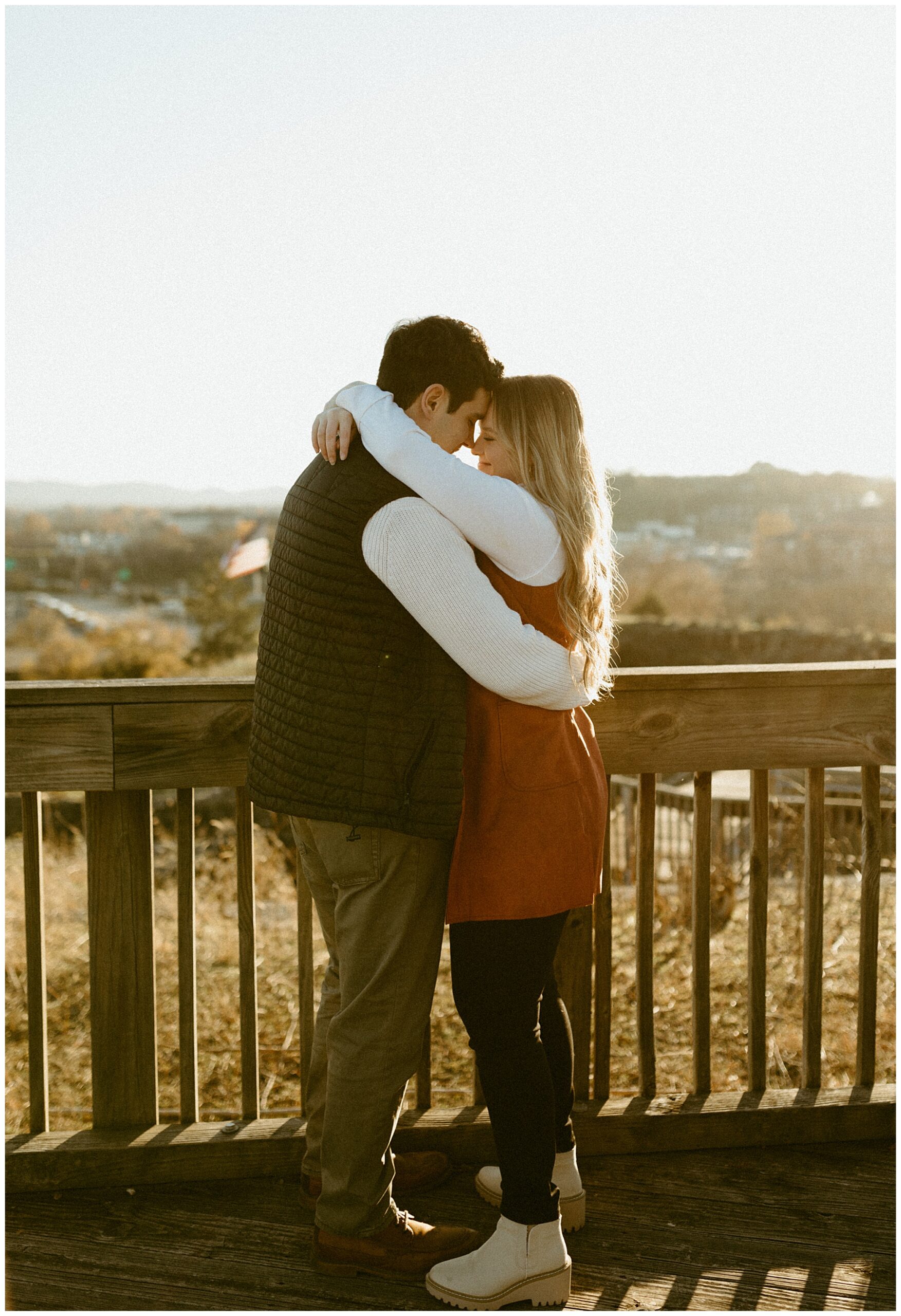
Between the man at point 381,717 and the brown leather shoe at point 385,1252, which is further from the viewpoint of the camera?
the brown leather shoe at point 385,1252

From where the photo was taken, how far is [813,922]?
2350 mm

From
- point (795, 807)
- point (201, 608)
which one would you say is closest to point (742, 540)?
point (201, 608)

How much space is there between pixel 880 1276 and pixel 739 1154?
16.9 inches

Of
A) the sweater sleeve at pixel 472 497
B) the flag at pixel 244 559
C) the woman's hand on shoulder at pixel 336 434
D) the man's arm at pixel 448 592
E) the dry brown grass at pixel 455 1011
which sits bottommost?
the dry brown grass at pixel 455 1011

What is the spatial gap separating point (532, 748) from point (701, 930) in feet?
2.68

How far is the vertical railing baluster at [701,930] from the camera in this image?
7.43 feet

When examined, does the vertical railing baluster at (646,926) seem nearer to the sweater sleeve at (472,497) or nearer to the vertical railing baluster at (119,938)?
the sweater sleeve at (472,497)

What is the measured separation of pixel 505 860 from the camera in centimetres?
170

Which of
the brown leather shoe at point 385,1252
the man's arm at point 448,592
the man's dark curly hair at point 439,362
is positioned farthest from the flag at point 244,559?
the man's arm at point 448,592

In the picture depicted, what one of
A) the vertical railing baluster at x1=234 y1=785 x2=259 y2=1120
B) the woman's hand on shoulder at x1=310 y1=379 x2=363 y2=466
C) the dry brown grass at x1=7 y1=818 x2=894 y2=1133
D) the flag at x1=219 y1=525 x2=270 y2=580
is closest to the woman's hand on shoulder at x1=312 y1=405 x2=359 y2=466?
the woman's hand on shoulder at x1=310 y1=379 x2=363 y2=466

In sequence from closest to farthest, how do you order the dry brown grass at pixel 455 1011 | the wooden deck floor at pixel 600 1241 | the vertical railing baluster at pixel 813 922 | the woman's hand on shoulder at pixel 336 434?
the woman's hand on shoulder at pixel 336 434, the wooden deck floor at pixel 600 1241, the vertical railing baluster at pixel 813 922, the dry brown grass at pixel 455 1011

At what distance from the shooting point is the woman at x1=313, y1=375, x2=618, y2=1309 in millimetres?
1707

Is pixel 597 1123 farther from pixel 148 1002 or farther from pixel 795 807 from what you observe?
pixel 795 807

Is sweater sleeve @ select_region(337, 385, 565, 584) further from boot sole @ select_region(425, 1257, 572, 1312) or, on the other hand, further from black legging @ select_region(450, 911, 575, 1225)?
boot sole @ select_region(425, 1257, 572, 1312)
